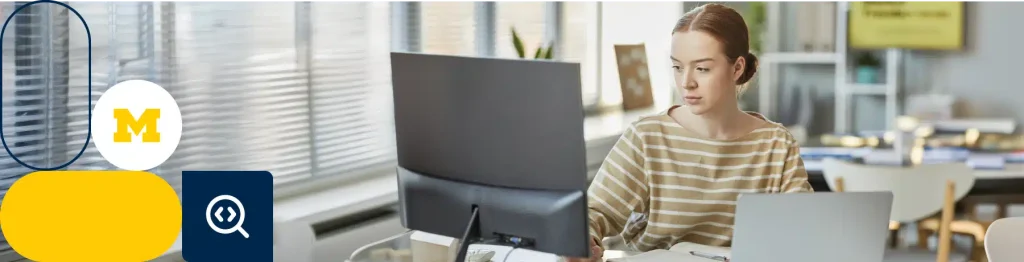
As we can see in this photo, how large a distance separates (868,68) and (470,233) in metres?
4.68

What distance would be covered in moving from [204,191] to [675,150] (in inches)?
52.6

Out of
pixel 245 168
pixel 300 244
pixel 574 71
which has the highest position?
pixel 574 71

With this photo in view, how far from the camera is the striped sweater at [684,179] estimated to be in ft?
6.61

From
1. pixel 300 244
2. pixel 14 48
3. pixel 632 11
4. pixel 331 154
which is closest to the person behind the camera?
pixel 14 48

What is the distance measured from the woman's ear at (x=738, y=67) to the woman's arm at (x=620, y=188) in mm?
190

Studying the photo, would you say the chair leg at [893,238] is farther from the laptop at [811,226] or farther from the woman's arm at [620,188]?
the laptop at [811,226]

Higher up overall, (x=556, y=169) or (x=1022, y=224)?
(x=556, y=169)

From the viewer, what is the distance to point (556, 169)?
162 cm

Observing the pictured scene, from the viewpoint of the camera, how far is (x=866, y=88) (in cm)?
600

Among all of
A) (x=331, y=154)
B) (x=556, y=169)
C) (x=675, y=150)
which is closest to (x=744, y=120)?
(x=675, y=150)

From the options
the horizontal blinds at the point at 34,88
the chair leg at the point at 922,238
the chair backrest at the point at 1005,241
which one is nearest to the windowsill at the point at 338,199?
the horizontal blinds at the point at 34,88

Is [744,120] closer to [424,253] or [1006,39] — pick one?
[424,253]

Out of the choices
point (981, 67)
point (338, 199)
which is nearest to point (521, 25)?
point (338, 199)

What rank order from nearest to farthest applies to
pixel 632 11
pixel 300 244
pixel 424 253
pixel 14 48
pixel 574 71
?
1. pixel 574 71
2. pixel 424 253
3. pixel 14 48
4. pixel 300 244
5. pixel 632 11
